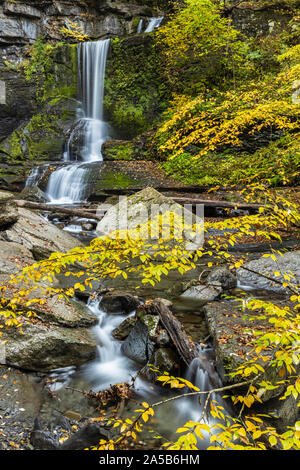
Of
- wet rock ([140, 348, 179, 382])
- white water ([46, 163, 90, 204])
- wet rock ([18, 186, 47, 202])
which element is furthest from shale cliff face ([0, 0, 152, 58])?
wet rock ([140, 348, 179, 382])

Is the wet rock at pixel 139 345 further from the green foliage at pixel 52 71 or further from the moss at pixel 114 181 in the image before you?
the green foliage at pixel 52 71

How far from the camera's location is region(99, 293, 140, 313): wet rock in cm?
492

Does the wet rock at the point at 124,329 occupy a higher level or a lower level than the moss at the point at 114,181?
lower

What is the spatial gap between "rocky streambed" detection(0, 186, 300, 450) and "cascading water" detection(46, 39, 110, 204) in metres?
7.84

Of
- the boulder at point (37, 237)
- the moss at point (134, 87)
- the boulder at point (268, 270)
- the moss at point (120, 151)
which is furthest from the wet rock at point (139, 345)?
the moss at point (134, 87)

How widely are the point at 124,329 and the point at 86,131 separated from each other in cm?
1488

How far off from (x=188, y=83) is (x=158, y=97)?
2.39 metres

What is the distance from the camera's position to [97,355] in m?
4.07

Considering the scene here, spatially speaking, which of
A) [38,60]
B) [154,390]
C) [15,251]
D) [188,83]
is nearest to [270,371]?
[154,390]

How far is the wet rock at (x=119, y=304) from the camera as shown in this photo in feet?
16.1

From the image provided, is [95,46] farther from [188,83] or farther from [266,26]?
[266,26]

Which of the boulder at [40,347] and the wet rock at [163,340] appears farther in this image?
the wet rock at [163,340]

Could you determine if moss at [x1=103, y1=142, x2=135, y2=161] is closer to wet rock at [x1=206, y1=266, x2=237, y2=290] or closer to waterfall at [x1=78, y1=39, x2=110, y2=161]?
waterfall at [x1=78, y1=39, x2=110, y2=161]

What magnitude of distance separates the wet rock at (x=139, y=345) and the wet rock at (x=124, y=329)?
158 mm
